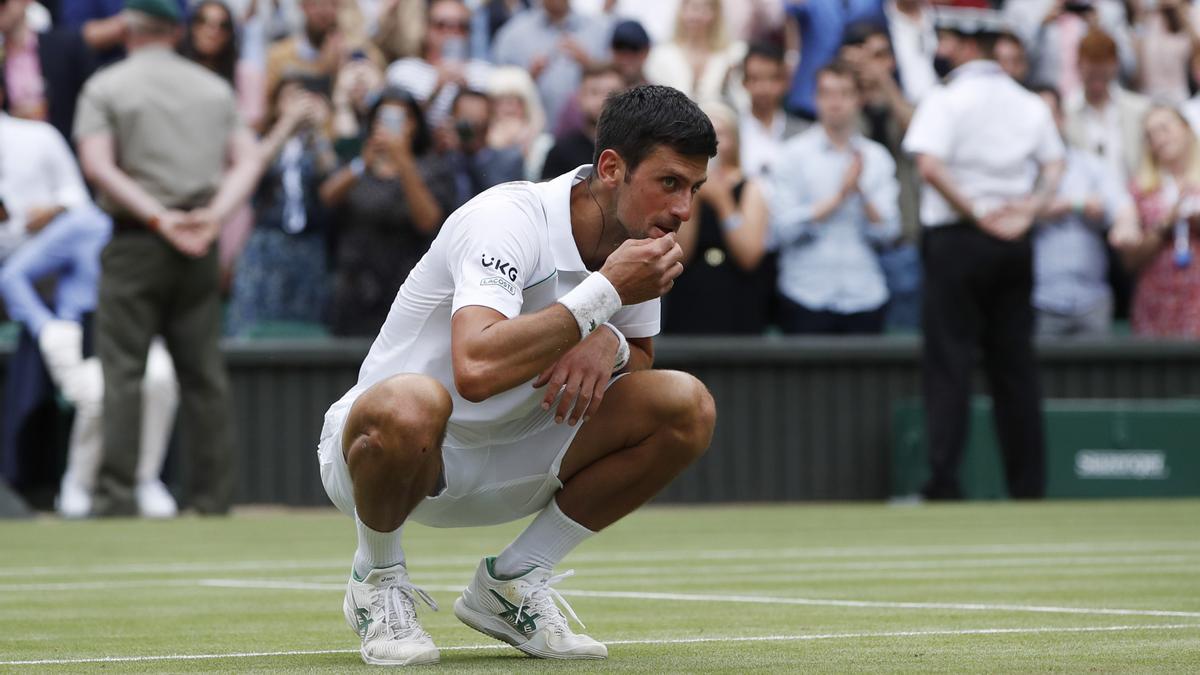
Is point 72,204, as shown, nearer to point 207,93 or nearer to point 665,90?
point 207,93

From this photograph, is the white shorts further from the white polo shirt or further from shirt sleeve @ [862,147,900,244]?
shirt sleeve @ [862,147,900,244]

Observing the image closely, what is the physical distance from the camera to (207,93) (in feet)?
36.4

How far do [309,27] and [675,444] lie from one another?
934cm

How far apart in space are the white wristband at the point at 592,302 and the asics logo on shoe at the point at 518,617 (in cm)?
77

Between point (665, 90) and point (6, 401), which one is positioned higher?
point (665, 90)

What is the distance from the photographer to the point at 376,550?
4.82 m

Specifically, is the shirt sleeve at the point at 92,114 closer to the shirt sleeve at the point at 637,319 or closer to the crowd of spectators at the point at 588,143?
the crowd of spectators at the point at 588,143

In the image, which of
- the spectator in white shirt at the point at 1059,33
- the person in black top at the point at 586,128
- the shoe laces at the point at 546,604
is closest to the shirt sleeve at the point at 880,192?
the person in black top at the point at 586,128

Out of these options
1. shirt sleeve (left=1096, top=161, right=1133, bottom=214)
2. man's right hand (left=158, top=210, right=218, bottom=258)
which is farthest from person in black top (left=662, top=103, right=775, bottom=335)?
man's right hand (left=158, top=210, right=218, bottom=258)

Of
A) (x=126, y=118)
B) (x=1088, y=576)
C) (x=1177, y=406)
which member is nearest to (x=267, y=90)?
(x=126, y=118)

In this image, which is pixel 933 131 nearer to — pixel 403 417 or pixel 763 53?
pixel 763 53

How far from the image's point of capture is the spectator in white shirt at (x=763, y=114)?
1338cm

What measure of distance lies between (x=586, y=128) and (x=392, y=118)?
1.15 m

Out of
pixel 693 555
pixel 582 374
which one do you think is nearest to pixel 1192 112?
pixel 693 555
